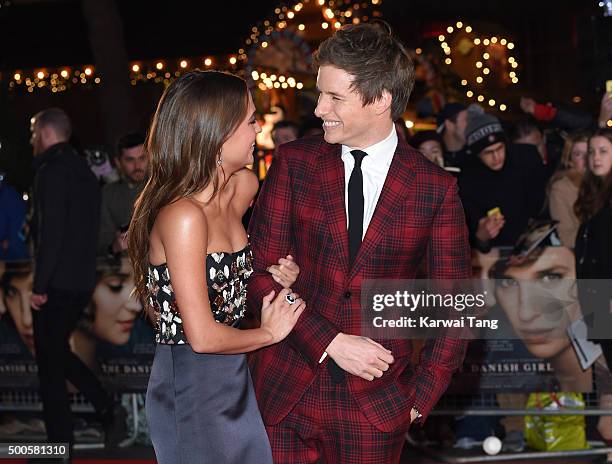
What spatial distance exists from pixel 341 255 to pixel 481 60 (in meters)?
13.9

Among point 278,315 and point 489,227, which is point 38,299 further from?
point 278,315

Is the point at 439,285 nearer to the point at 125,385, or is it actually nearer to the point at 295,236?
the point at 295,236

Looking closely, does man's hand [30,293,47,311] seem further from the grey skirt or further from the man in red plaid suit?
the grey skirt

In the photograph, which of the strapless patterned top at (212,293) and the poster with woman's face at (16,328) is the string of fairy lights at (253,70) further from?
the strapless patterned top at (212,293)

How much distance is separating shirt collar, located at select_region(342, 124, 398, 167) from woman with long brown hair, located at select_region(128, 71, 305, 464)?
1.36ft

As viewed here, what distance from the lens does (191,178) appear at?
11.2ft

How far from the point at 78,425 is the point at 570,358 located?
146 inches

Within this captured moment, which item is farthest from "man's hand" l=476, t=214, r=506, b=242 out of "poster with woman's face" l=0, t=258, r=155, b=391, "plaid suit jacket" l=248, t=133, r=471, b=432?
"plaid suit jacket" l=248, t=133, r=471, b=432

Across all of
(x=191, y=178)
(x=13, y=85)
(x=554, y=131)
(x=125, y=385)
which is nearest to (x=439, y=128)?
(x=554, y=131)

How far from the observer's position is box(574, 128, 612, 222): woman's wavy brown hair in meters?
7.12

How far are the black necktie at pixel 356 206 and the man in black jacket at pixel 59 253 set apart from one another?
144 inches

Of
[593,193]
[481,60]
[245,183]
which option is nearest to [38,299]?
[245,183]

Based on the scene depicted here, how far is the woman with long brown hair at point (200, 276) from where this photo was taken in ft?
11.1

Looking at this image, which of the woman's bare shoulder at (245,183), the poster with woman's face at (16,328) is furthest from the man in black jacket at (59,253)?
the woman's bare shoulder at (245,183)
